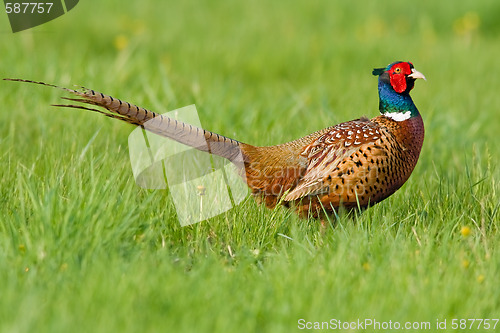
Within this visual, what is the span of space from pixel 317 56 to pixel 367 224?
4964 mm

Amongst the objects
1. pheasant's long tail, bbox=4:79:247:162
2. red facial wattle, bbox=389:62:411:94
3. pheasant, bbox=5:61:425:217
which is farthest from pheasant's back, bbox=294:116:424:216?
pheasant's long tail, bbox=4:79:247:162

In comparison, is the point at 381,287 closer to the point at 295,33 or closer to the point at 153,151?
the point at 153,151

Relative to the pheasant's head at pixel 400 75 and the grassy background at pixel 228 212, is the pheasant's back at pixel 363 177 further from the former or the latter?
the pheasant's head at pixel 400 75

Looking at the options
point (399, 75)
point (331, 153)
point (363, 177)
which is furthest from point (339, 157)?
point (399, 75)

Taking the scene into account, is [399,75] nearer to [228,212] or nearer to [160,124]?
[228,212]

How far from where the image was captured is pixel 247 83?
7883mm

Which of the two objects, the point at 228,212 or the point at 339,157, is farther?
the point at 339,157

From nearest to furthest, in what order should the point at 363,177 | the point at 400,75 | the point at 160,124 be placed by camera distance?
the point at 160,124
the point at 363,177
the point at 400,75

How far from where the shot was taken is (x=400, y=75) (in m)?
4.17

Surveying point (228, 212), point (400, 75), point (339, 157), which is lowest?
point (228, 212)

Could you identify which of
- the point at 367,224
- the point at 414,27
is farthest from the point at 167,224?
the point at 414,27

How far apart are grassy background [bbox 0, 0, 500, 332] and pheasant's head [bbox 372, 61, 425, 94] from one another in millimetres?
606

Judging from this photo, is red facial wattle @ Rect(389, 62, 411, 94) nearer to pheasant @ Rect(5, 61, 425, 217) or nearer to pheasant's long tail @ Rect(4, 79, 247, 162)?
pheasant @ Rect(5, 61, 425, 217)

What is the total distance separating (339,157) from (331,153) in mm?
58
